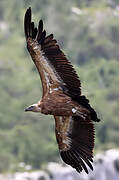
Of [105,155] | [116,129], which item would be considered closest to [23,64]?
[116,129]

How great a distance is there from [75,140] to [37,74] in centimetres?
5184

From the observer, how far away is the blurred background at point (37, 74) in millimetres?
53312

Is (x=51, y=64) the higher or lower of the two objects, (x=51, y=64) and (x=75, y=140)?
the higher

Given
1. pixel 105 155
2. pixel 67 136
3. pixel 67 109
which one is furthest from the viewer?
pixel 105 155

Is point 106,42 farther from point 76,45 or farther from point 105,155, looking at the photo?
point 105,155

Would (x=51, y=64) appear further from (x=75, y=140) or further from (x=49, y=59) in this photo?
(x=75, y=140)

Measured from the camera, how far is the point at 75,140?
1652cm

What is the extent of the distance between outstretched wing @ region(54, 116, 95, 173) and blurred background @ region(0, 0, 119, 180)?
1151 inches

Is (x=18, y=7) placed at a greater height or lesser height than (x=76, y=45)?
greater

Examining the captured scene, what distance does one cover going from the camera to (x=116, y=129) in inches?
2266

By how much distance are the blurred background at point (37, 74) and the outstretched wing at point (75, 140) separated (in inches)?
1151

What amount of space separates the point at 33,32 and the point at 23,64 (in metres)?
56.6

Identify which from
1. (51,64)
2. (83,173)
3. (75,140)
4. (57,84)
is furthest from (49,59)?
(83,173)

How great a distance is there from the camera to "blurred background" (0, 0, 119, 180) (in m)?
53.3
